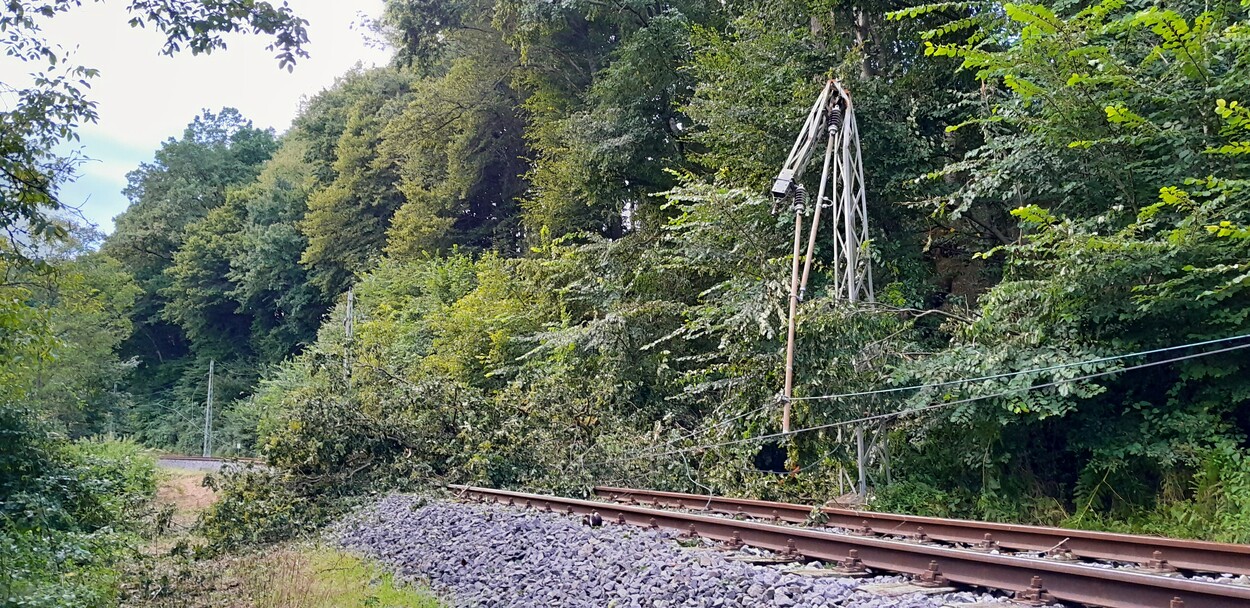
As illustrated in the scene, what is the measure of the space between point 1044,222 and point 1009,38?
10.8 feet

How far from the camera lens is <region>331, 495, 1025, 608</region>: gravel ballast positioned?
16.5 ft

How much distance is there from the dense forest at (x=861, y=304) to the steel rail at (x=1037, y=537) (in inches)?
77.5

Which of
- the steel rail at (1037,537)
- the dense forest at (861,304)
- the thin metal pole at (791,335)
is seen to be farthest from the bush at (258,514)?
the thin metal pole at (791,335)

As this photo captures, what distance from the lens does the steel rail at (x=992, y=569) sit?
398 centimetres

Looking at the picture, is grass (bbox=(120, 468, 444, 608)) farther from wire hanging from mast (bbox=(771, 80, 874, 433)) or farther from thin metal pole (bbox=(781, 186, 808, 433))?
wire hanging from mast (bbox=(771, 80, 874, 433))

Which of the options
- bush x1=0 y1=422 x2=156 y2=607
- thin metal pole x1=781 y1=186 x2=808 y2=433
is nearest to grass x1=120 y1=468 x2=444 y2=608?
bush x1=0 y1=422 x2=156 y2=607

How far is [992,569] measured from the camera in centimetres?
489

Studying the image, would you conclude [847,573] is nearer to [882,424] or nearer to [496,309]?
[882,424]

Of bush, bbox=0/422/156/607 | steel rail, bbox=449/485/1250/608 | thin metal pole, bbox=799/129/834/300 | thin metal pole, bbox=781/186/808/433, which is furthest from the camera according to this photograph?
thin metal pole, bbox=799/129/834/300

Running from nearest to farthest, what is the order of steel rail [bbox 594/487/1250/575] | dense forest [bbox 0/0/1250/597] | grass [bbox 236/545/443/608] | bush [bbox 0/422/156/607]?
steel rail [bbox 594/487/1250/575], grass [bbox 236/545/443/608], bush [bbox 0/422/156/607], dense forest [bbox 0/0/1250/597]

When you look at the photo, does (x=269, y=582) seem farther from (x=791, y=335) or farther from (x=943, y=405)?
(x=943, y=405)

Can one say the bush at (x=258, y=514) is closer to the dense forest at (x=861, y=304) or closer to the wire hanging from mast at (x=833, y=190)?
the dense forest at (x=861, y=304)

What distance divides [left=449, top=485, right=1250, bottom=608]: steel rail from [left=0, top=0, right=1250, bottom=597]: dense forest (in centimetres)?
375

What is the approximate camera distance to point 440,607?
6.62 meters
